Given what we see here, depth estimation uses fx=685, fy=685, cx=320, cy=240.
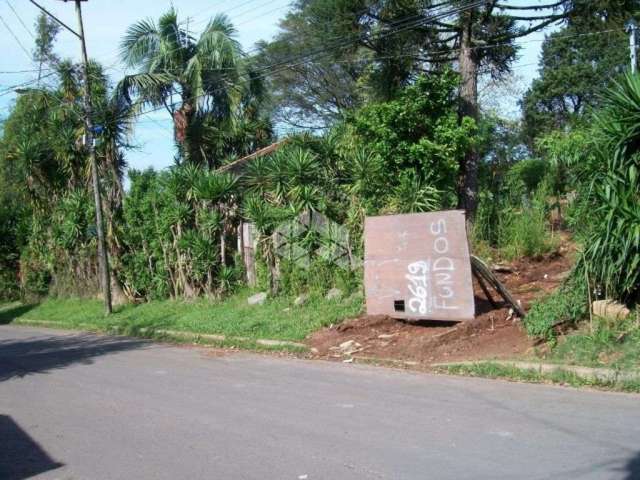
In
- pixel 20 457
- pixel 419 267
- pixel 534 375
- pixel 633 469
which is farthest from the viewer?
pixel 419 267

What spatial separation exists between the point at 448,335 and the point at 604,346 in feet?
8.58

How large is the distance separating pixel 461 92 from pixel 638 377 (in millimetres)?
9344

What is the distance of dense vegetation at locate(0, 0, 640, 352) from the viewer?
10219 mm

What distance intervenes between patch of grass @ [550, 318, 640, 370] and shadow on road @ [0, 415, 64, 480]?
21.0 feet

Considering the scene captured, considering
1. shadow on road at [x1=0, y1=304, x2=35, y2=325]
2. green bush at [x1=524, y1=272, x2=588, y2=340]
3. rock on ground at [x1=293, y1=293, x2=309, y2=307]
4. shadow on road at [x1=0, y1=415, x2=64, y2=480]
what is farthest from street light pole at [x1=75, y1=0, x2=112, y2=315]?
green bush at [x1=524, y1=272, x2=588, y2=340]

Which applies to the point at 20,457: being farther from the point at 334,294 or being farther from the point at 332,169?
the point at 332,169

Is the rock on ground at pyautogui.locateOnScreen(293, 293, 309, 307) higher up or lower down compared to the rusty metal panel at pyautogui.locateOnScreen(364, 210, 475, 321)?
lower down

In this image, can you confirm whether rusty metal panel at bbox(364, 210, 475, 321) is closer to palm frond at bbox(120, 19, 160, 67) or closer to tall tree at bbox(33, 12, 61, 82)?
palm frond at bbox(120, 19, 160, 67)

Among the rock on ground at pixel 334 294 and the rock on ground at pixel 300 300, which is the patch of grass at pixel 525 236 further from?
the rock on ground at pixel 300 300

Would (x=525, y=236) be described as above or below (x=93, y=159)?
below

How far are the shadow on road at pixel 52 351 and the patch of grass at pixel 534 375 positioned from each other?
22.9 feet

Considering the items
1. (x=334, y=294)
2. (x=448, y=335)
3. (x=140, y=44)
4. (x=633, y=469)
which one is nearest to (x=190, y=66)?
(x=140, y=44)

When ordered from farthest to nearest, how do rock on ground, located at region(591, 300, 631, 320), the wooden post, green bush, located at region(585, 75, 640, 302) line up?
the wooden post → rock on ground, located at region(591, 300, 631, 320) → green bush, located at region(585, 75, 640, 302)

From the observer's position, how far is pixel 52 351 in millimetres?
14625
